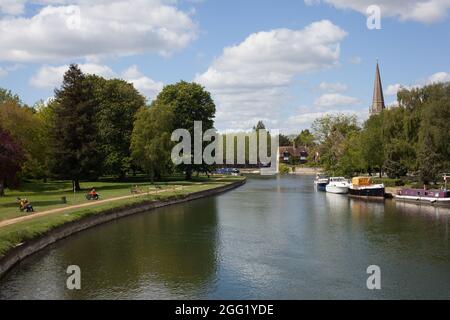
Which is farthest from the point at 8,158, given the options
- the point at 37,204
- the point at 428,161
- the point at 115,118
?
the point at 428,161

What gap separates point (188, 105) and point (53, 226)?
5940cm

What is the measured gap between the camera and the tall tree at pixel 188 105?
91.1 m

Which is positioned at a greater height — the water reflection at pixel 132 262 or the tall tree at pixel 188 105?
the tall tree at pixel 188 105

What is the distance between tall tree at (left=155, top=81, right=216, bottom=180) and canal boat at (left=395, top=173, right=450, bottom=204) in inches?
1530

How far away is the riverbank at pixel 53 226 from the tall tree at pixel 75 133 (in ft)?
43.1

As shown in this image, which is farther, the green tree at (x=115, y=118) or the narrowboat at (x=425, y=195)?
the green tree at (x=115, y=118)

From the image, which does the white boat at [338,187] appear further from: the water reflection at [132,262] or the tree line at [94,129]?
the water reflection at [132,262]

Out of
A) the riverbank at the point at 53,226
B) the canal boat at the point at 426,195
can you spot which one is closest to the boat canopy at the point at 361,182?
the canal boat at the point at 426,195

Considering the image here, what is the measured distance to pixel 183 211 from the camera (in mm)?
54125

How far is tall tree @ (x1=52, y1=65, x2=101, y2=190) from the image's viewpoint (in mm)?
65625

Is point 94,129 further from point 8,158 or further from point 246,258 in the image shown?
point 246,258
